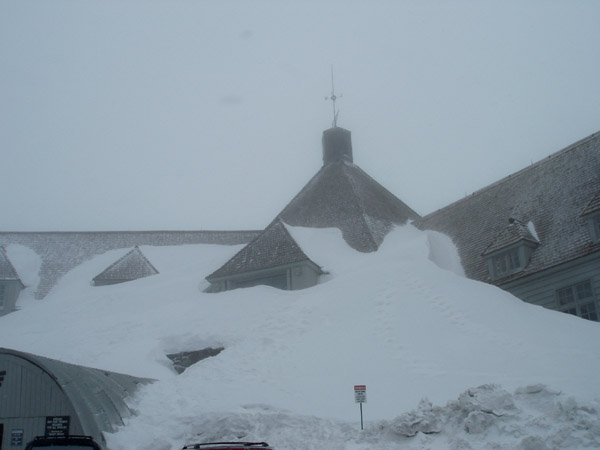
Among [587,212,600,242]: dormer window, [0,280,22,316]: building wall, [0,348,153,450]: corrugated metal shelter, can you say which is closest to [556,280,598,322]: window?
[587,212,600,242]: dormer window

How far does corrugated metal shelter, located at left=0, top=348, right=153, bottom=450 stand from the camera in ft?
46.9

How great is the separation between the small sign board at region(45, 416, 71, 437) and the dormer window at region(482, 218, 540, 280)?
683 inches

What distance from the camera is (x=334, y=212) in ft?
104

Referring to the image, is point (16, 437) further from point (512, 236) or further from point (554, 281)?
point (512, 236)

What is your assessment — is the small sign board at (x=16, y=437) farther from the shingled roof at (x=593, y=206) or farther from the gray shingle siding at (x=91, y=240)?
the gray shingle siding at (x=91, y=240)

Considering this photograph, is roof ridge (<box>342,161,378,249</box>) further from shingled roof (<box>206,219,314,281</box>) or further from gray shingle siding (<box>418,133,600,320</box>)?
gray shingle siding (<box>418,133,600,320</box>)

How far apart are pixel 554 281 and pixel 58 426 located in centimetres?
1777

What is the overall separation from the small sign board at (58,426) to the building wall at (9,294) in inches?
836

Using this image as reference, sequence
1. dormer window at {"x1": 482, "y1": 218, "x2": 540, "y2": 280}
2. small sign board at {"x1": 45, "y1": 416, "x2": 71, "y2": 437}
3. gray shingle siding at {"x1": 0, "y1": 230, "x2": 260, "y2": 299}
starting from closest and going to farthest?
small sign board at {"x1": 45, "y1": 416, "x2": 71, "y2": 437}
dormer window at {"x1": 482, "y1": 218, "x2": 540, "y2": 280}
gray shingle siding at {"x1": 0, "y1": 230, "x2": 260, "y2": 299}

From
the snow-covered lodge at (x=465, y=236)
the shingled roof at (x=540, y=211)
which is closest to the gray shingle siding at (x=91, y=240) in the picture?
the snow-covered lodge at (x=465, y=236)

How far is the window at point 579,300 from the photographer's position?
21.5 m

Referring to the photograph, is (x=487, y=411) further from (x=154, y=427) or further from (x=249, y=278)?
(x=249, y=278)

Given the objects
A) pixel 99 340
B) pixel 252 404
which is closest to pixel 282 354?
pixel 252 404

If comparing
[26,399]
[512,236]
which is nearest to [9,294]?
[26,399]
